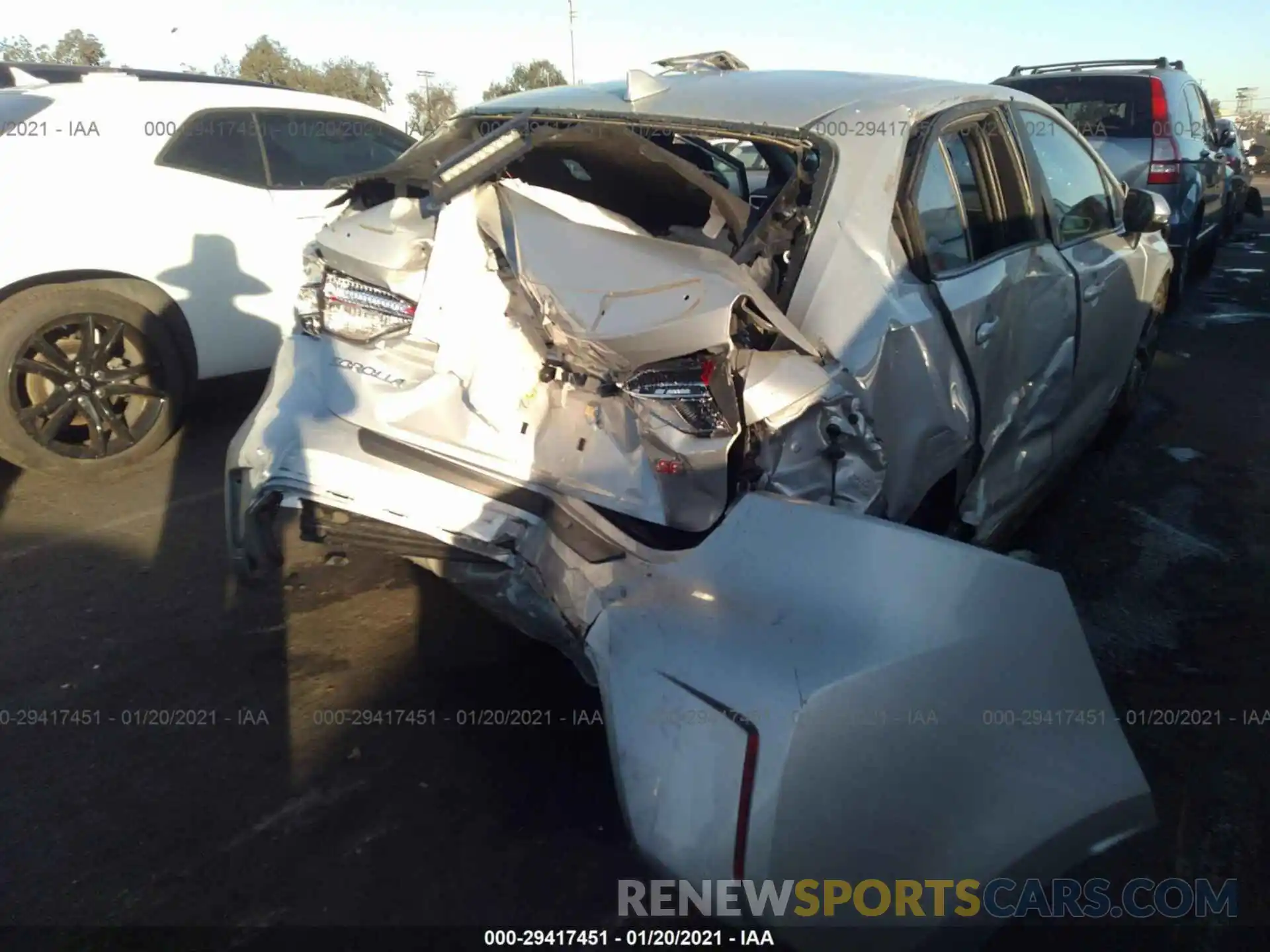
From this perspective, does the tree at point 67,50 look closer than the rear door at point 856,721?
No

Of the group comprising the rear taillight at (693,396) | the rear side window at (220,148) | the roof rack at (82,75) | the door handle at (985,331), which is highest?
the roof rack at (82,75)

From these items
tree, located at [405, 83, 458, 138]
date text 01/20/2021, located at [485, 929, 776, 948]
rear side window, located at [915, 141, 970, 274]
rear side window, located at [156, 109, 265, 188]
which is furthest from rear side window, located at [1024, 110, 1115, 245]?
tree, located at [405, 83, 458, 138]

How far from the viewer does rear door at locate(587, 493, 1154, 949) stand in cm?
183

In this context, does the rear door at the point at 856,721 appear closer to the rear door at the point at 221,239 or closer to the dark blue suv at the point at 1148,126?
the rear door at the point at 221,239

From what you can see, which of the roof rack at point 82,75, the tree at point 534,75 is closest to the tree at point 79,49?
the tree at point 534,75

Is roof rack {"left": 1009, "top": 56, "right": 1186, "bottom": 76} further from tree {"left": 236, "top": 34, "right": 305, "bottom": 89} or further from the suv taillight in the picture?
tree {"left": 236, "top": 34, "right": 305, "bottom": 89}

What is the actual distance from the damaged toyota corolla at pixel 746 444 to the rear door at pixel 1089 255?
115 mm

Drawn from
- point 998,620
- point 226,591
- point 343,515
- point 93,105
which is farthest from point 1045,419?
point 93,105

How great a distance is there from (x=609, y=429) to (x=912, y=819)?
1.14m

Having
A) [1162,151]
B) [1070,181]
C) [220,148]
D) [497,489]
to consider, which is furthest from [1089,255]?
[1162,151]

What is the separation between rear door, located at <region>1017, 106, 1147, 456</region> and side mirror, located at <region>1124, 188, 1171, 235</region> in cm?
9

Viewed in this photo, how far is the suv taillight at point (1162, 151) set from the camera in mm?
7926

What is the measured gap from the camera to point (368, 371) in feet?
9.10

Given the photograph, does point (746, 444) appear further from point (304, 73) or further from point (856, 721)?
point (304, 73)
